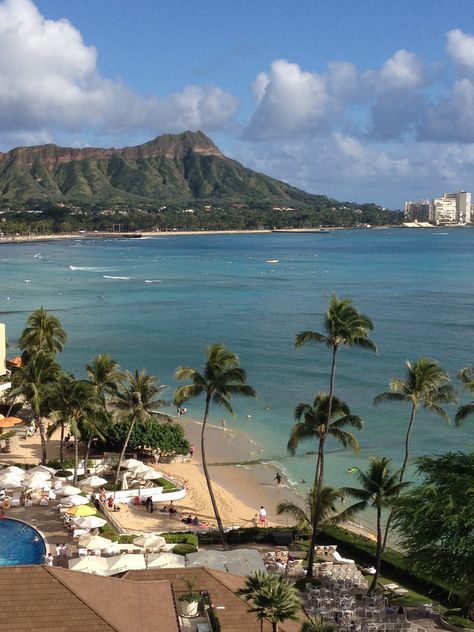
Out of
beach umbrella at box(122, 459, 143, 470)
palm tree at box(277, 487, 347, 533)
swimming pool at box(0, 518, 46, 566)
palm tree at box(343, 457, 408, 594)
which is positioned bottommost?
swimming pool at box(0, 518, 46, 566)

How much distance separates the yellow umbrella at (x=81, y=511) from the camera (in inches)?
915

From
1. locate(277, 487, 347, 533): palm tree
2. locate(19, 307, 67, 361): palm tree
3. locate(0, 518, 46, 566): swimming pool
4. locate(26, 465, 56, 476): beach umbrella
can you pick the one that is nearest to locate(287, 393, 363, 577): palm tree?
locate(277, 487, 347, 533): palm tree

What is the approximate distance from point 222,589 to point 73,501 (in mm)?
10251

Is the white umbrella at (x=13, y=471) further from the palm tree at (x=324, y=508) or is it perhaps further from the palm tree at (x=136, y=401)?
the palm tree at (x=324, y=508)

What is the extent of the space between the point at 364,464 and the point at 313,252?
15764cm

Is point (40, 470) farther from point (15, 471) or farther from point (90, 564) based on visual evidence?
point (90, 564)

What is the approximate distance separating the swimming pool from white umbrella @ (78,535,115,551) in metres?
1.14

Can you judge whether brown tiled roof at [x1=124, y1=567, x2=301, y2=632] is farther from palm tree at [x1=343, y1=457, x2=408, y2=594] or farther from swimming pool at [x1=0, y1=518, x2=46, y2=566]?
swimming pool at [x1=0, y1=518, x2=46, y2=566]

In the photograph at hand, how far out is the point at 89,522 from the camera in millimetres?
22391

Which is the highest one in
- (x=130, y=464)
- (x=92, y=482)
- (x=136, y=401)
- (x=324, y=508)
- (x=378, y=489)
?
(x=136, y=401)

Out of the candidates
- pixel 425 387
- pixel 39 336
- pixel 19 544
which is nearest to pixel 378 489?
pixel 425 387

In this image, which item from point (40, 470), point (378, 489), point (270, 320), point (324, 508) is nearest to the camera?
point (378, 489)

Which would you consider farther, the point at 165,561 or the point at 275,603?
the point at 165,561

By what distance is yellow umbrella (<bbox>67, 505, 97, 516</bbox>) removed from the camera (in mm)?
23250
